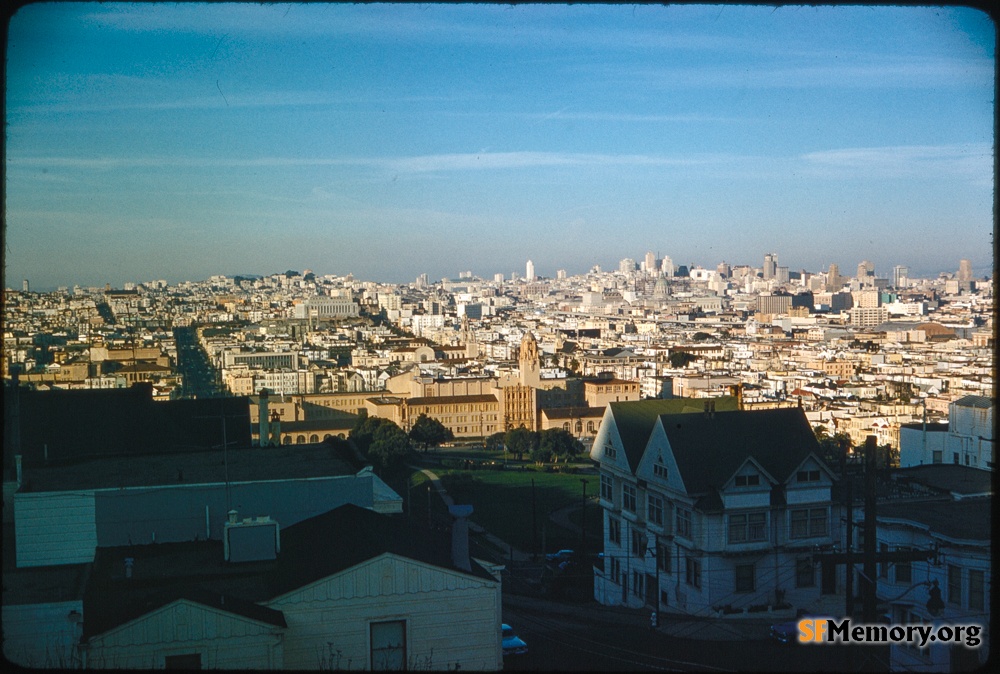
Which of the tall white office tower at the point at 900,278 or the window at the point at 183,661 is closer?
the window at the point at 183,661

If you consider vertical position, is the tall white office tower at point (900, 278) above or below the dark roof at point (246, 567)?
above

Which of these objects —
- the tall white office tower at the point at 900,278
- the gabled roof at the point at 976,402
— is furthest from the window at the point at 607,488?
the tall white office tower at the point at 900,278

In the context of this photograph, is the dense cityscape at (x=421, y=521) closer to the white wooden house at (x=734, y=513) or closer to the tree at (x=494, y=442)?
the white wooden house at (x=734, y=513)

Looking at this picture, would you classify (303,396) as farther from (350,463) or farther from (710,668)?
(710,668)

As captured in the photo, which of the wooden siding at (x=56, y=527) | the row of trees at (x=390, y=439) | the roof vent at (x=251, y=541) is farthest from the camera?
the row of trees at (x=390, y=439)

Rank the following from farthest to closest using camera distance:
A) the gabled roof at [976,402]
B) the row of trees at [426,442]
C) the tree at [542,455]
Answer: the tree at [542,455] → the row of trees at [426,442] → the gabled roof at [976,402]

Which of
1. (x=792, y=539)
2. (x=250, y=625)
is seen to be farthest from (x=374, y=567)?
(x=792, y=539)

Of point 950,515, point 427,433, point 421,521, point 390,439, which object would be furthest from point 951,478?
point 427,433

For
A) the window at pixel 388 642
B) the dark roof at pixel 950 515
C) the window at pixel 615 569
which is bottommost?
the window at pixel 615 569
